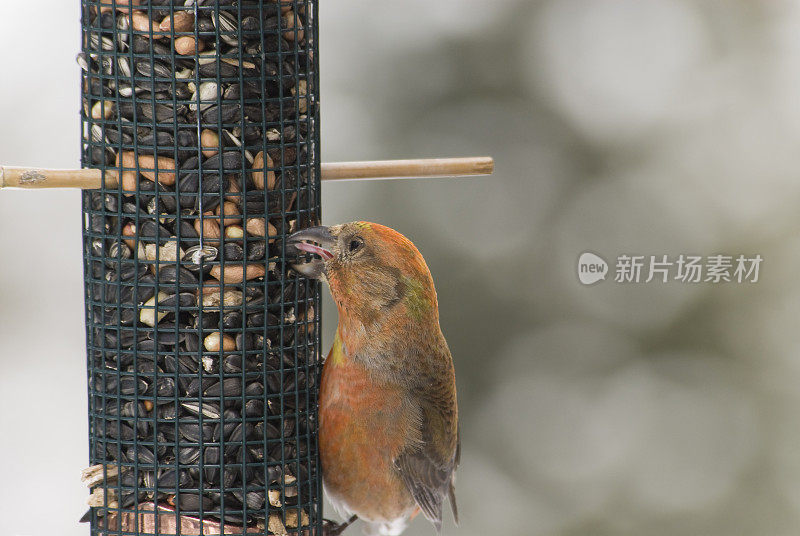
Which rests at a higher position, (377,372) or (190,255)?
(190,255)

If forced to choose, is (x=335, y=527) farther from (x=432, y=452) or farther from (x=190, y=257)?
(x=190, y=257)

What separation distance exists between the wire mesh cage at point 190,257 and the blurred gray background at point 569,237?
3.15 metres

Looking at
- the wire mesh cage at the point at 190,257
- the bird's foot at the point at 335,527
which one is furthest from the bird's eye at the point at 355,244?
the bird's foot at the point at 335,527

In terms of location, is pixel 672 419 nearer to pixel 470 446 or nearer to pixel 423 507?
pixel 470 446

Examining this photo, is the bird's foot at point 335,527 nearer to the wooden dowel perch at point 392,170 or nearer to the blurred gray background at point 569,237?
the wooden dowel perch at point 392,170

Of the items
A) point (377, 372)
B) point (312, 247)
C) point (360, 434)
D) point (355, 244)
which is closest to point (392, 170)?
point (355, 244)

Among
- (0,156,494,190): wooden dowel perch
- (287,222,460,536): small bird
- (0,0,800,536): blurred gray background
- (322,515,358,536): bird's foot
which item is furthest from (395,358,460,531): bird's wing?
(0,0,800,536): blurred gray background

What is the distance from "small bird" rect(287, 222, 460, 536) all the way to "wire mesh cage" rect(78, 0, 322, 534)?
0.66 ft

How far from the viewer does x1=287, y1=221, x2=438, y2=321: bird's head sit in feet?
12.1

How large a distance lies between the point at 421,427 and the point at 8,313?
3.63 m

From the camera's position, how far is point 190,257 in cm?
346

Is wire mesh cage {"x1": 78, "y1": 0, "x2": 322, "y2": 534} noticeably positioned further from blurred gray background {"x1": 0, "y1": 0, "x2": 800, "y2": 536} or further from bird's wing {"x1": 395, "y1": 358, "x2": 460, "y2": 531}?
blurred gray background {"x1": 0, "y1": 0, "x2": 800, "y2": 536}

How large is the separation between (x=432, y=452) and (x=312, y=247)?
105 cm

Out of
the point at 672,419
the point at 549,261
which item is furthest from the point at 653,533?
the point at 549,261
